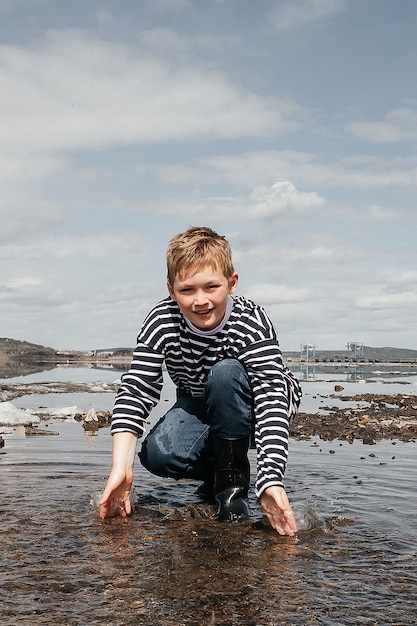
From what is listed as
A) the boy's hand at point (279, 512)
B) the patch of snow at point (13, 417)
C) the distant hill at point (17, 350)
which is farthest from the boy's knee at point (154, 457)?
the distant hill at point (17, 350)

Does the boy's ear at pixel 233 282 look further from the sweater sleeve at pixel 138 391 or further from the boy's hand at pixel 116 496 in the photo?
the boy's hand at pixel 116 496

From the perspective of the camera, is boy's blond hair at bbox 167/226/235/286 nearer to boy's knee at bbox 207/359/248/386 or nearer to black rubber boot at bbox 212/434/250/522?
boy's knee at bbox 207/359/248/386

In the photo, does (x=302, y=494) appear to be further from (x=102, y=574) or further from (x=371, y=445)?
(x=371, y=445)

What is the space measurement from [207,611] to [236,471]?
1724mm

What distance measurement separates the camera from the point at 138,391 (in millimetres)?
4422

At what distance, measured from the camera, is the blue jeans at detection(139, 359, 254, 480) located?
4285 mm

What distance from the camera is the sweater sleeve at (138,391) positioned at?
4328 mm

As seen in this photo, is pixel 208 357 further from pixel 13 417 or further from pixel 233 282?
pixel 13 417

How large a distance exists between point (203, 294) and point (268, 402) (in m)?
0.80

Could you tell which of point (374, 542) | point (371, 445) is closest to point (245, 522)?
point (374, 542)

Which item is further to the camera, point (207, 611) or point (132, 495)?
point (132, 495)

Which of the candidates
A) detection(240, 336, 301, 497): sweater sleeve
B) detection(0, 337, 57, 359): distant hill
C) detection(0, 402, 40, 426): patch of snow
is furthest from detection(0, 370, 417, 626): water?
detection(0, 337, 57, 359): distant hill

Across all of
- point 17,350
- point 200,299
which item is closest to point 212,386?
point 200,299

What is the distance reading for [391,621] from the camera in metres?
2.63
